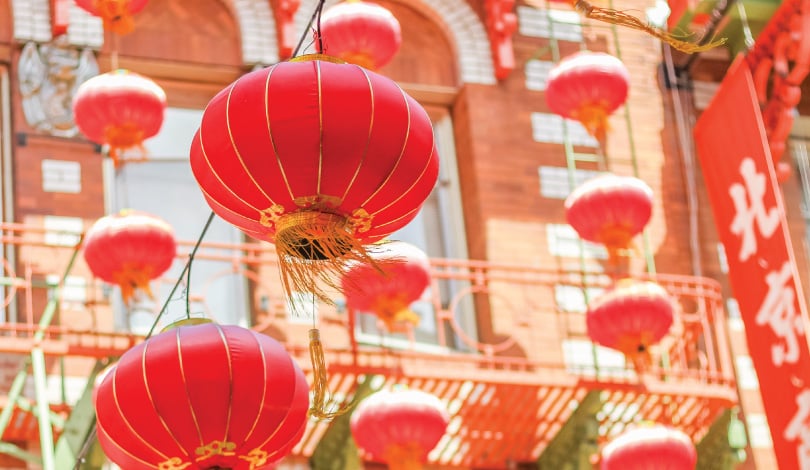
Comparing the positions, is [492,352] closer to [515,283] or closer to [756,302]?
[515,283]

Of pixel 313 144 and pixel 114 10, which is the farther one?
pixel 114 10

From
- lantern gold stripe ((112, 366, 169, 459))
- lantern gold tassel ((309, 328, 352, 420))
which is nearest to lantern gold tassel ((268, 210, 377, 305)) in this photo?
lantern gold tassel ((309, 328, 352, 420))

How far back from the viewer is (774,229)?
43.0 feet

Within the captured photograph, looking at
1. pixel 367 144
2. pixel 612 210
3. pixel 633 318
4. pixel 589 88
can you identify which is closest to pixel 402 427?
pixel 633 318

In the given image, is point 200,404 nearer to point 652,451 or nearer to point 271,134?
point 271,134

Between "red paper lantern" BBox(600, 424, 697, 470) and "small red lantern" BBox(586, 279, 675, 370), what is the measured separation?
626 mm

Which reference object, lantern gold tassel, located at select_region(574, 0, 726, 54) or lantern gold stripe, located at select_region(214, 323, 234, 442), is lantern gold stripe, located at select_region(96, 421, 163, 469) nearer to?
lantern gold stripe, located at select_region(214, 323, 234, 442)

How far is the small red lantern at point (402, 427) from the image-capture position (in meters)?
12.3

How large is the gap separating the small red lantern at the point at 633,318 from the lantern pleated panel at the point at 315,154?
5.04 m

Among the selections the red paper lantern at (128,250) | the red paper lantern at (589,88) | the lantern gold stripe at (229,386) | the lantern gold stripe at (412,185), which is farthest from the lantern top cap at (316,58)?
the red paper lantern at (589,88)

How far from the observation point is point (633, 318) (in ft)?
43.4

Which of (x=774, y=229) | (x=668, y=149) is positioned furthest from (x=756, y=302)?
(x=668, y=149)

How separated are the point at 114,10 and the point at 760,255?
475cm

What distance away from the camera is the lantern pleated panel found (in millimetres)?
8070
